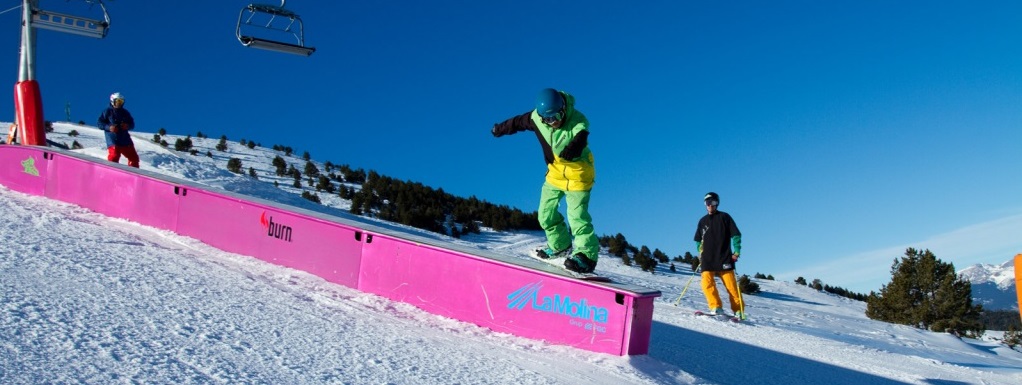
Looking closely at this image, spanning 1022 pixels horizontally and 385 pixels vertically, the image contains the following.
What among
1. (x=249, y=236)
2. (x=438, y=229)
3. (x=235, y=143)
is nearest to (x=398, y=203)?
(x=438, y=229)

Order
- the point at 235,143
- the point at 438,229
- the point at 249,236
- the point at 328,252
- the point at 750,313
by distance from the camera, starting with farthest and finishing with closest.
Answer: the point at 235,143 < the point at 438,229 < the point at 750,313 < the point at 249,236 < the point at 328,252

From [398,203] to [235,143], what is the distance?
9.32 meters

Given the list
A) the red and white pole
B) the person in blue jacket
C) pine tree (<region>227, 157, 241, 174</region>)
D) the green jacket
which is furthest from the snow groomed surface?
pine tree (<region>227, 157, 241, 174</region>)

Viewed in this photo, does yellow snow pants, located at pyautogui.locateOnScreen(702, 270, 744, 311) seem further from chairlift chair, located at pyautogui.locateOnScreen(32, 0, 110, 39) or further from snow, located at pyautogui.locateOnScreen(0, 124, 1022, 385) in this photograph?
chairlift chair, located at pyautogui.locateOnScreen(32, 0, 110, 39)

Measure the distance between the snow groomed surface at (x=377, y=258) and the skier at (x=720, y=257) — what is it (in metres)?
4.07

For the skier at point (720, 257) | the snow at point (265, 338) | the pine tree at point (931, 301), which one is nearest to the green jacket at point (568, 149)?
the snow at point (265, 338)

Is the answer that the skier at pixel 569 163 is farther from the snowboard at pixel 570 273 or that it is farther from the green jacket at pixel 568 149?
the snowboard at pixel 570 273

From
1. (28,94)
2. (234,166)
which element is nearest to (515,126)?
(28,94)

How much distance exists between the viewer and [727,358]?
6.69 meters

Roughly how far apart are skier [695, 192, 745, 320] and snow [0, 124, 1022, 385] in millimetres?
528

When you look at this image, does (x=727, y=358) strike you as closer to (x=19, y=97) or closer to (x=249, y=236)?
(x=249, y=236)

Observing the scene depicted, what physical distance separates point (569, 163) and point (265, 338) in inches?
115

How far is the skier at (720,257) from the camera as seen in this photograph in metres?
9.84

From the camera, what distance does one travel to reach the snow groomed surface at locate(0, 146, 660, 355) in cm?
569
